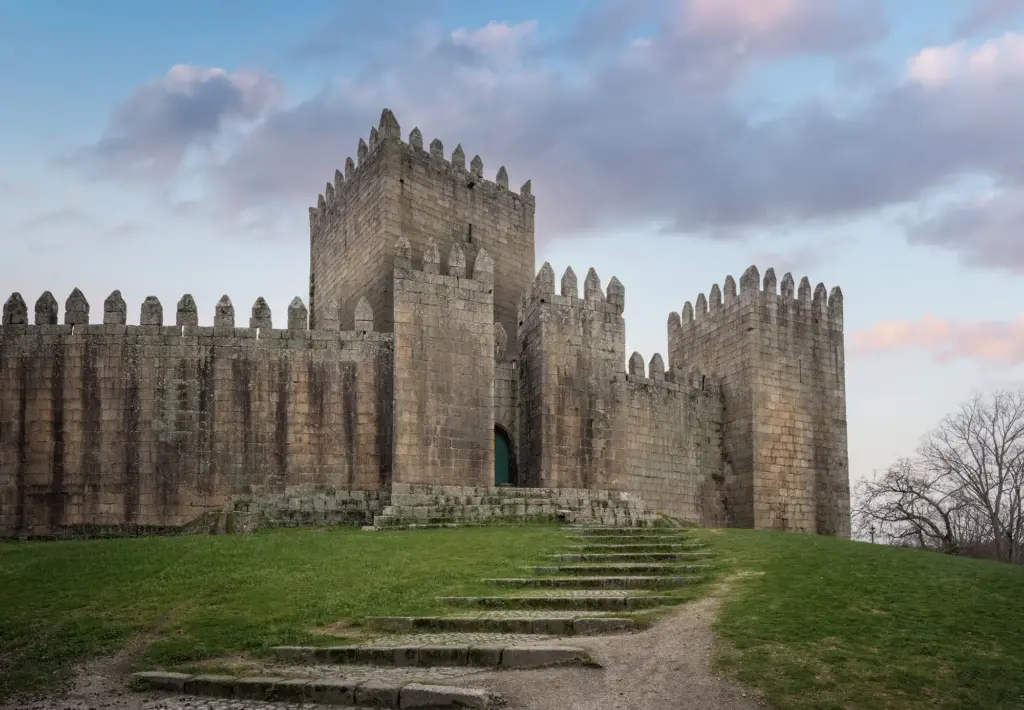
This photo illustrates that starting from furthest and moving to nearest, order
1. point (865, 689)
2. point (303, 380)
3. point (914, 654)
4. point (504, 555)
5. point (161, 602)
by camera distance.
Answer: point (303, 380)
point (504, 555)
point (161, 602)
point (914, 654)
point (865, 689)

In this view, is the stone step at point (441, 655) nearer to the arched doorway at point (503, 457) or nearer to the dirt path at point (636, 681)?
the dirt path at point (636, 681)

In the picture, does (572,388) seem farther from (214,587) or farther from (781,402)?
(214,587)

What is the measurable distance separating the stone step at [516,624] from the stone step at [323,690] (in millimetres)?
1843

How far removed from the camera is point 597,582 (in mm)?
13336

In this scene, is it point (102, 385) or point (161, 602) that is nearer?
point (161, 602)

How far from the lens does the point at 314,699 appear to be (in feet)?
30.0

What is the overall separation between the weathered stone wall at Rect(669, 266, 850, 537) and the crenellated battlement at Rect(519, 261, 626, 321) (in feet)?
16.1

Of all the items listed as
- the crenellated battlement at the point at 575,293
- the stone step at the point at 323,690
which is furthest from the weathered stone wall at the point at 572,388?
the stone step at the point at 323,690

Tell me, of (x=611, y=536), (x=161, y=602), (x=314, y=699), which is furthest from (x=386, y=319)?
(x=314, y=699)

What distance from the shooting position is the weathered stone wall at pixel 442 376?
→ 70.5 ft

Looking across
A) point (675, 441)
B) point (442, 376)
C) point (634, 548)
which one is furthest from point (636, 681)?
point (675, 441)

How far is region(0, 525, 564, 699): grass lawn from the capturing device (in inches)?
431

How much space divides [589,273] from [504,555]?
11.2m

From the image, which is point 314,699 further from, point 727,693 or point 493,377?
point 493,377
